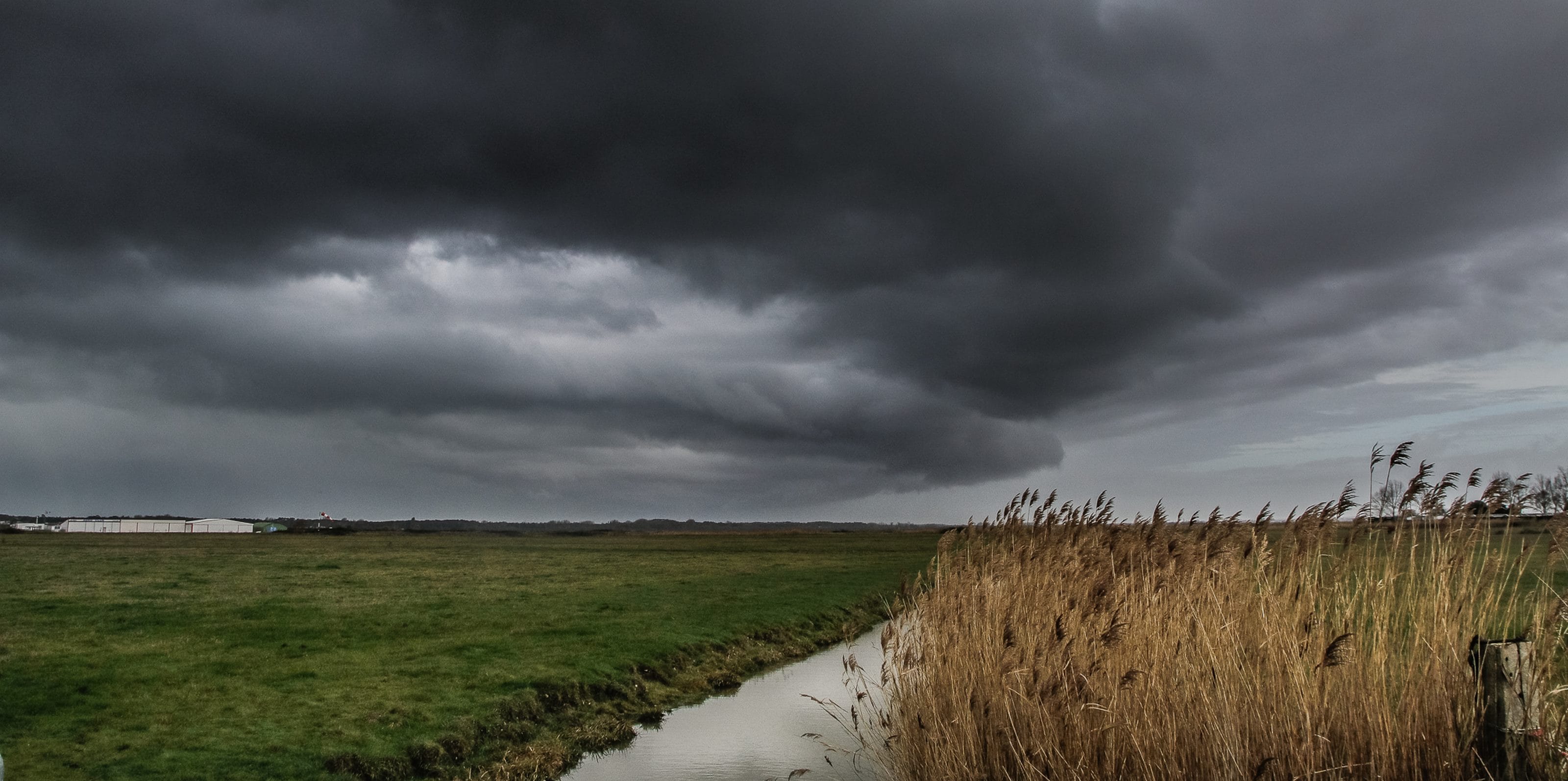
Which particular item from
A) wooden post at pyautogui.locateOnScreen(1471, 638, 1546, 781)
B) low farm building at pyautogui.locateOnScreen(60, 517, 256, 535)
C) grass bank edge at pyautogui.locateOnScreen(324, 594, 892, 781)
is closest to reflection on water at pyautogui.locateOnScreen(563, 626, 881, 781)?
grass bank edge at pyautogui.locateOnScreen(324, 594, 892, 781)

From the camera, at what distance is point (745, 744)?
47.3 feet

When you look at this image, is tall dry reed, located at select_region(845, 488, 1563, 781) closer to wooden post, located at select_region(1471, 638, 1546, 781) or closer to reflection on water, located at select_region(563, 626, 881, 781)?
wooden post, located at select_region(1471, 638, 1546, 781)

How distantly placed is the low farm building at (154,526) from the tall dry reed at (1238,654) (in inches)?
7074

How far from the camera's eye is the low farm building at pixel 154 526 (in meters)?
156

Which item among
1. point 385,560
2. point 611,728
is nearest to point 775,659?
point 611,728

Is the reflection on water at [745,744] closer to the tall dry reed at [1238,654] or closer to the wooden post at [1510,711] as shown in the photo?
the tall dry reed at [1238,654]

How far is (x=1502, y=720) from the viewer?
534cm

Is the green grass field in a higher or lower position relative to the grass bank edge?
higher

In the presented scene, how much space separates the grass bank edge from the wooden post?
269 inches

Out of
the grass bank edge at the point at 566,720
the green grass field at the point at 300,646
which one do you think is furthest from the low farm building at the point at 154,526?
the grass bank edge at the point at 566,720

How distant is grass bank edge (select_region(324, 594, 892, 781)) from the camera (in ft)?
40.2

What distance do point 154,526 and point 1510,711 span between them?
684ft

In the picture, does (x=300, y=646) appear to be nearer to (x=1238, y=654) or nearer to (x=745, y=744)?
(x=745, y=744)

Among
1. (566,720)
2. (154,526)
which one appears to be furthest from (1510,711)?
(154,526)
